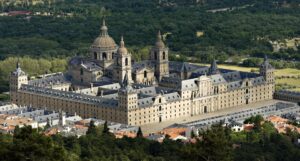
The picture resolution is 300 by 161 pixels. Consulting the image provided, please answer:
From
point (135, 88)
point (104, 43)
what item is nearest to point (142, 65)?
point (104, 43)

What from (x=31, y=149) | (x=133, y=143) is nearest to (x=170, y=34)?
(x=133, y=143)

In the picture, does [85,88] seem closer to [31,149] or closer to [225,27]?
[31,149]

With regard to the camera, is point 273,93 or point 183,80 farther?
point 273,93

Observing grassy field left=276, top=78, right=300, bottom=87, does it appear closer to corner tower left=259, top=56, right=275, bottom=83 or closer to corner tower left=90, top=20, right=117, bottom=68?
corner tower left=259, top=56, right=275, bottom=83

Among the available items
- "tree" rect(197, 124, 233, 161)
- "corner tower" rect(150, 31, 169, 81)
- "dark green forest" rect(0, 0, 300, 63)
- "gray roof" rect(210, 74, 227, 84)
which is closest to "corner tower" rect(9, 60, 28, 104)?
"corner tower" rect(150, 31, 169, 81)

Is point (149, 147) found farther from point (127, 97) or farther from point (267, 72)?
point (267, 72)

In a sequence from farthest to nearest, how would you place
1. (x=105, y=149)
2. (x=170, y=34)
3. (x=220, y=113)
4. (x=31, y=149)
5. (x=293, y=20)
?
1. (x=293, y=20)
2. (x=170, y=34)
3. (x=220, y=113)
4. (x=105, y=149)
5. (x=31, y=149)
